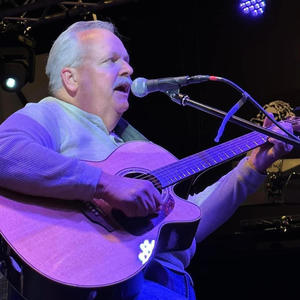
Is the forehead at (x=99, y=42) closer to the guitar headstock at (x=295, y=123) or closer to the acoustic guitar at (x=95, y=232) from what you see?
the acoustic guitar at (x=95, y=232)

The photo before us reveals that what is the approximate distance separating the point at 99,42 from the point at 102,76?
0.54 ft

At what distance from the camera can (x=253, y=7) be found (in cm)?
408

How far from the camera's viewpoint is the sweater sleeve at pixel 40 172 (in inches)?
57.9

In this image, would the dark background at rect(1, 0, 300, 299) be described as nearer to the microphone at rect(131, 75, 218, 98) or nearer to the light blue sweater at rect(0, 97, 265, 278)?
the light blue sweater at rect(0, 97, 265, 278)

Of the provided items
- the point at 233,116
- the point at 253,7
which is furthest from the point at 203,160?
the point at 253,7

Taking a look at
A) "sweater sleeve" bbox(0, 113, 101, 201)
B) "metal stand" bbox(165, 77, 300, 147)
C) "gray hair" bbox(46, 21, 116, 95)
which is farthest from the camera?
"gray hair" bbox(46, 21, 116, 95)

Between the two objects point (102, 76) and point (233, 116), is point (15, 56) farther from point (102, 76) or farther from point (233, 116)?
point (233, 116)

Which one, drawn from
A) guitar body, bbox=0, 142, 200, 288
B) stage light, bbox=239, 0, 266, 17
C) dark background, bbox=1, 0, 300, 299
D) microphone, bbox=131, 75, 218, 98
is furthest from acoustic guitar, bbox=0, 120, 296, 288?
stage light, bbox=239, 0, 266, 17

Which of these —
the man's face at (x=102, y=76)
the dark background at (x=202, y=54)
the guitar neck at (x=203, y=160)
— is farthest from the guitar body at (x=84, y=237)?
the dark background at (x=202, y=54)

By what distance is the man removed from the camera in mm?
1491

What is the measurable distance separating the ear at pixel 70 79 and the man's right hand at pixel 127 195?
63cm

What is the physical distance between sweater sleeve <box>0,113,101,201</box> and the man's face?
539mm

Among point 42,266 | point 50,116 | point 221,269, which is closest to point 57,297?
point 42,266

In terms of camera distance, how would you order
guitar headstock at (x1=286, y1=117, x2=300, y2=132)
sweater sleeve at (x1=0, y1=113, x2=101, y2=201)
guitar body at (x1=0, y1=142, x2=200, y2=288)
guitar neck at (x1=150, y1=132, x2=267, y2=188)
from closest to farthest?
guitar body at (x1=0, y1=142, x2=200, y2=288)
sweater sleeve at (x1=0, y1=113, x2=101, y2=201)
guitar neck at (x1=150, y1=132, x2=267, y2=188)
guitar headstock at (x1=286, y1=117, x2=300, y2=132)
